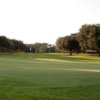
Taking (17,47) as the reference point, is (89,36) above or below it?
above

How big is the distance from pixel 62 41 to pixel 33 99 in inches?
4162

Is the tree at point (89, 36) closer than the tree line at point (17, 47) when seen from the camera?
Yes

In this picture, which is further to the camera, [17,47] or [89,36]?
[17,47]

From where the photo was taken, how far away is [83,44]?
9762 cm

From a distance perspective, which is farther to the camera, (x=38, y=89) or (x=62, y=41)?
(x=62, y=41)

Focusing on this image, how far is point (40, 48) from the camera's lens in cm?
18238

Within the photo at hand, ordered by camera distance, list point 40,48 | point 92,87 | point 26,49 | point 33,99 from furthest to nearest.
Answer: point 40,48
point 26,49
point 92,87
point 33,99

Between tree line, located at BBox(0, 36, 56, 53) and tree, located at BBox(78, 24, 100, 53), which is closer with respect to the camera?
tree, located at BBox(78, 24, 100, 53)

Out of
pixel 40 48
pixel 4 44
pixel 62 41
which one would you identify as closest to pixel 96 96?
pixel 62 41

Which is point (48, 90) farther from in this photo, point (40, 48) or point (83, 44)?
point (40, 48)

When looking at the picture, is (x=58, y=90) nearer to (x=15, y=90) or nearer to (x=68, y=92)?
(x=68, y=92)

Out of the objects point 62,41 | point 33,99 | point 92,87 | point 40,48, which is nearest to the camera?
point 33,99

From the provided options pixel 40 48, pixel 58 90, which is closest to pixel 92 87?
pixel 58 90

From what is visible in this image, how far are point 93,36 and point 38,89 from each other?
80.5 metres
